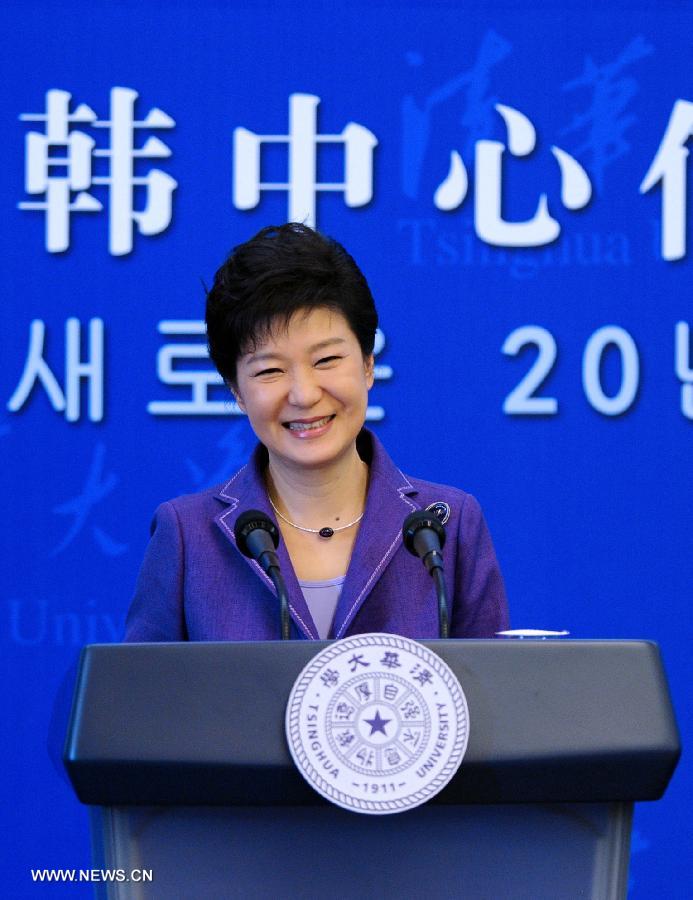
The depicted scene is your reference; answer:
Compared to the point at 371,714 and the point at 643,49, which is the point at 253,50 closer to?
the point at 643,49

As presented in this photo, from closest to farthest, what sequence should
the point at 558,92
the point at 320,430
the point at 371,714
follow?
1. the point at 371,714
2. the point at 320,430
3. the point at 558,92

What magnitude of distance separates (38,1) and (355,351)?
151cm

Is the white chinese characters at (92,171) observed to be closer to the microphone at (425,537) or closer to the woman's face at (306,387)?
the woman's face at (306,387)

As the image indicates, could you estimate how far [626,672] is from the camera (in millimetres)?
864

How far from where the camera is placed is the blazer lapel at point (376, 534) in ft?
4.56

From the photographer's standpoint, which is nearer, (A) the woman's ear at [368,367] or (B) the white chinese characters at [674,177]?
(A) the woman's ear at [368,367]

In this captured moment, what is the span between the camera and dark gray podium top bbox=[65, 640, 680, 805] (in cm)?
83

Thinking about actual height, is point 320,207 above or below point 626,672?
above

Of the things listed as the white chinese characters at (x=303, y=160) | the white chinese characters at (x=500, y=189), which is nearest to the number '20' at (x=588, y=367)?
the white chinese characters at (x=500, y=189)

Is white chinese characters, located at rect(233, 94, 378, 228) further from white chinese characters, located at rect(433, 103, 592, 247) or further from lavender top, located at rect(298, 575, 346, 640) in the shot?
lavender top, located at rect(298, 575, 346, 640)

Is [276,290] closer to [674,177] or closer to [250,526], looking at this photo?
[250,526]

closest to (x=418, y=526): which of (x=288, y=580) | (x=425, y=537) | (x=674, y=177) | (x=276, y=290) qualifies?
(x=425, y=537)

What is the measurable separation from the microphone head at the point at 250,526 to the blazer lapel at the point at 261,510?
0.53ft

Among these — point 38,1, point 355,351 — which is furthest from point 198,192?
point 355,351
